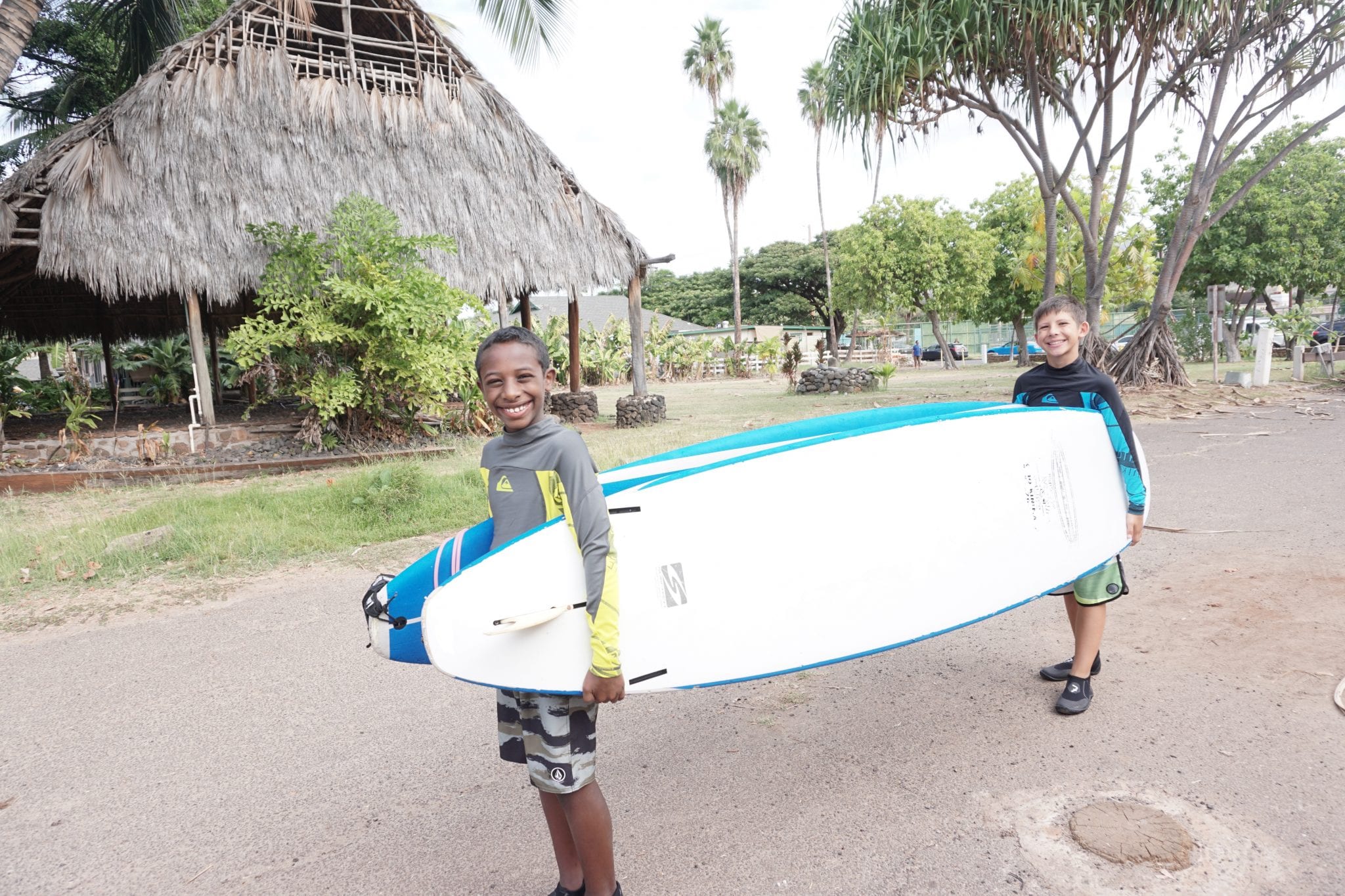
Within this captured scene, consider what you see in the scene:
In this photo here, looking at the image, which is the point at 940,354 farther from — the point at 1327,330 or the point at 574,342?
the point at 574,342

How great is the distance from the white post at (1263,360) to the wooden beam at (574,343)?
12093mm

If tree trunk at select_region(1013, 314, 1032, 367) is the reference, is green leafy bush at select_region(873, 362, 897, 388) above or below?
below

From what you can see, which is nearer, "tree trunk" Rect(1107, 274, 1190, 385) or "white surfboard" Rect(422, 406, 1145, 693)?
"white surfboard" Rect(422, 406, 1145, 693)

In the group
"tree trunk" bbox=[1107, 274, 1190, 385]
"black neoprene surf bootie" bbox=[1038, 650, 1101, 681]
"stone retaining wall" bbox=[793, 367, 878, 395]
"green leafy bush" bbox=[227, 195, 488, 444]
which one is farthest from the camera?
"stone retaining wall" bbox=[793, 367, 878, 395]

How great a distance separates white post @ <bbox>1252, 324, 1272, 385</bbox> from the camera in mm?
14133

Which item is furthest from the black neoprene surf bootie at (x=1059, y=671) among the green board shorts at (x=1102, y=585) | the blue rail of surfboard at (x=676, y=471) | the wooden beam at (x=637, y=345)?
the wooden beam at (x=637, y=345)

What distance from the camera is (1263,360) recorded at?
1417 cm

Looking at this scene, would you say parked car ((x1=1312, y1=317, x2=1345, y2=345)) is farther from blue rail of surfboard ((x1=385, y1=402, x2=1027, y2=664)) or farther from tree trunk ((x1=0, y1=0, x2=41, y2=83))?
tree trunk ((x1=0, y1=0, x2=41, y2=83))

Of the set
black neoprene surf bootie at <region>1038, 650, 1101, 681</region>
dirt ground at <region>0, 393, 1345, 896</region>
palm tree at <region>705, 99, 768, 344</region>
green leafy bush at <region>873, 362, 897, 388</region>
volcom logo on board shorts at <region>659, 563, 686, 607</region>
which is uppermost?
palm tree at <region>705, 99, 768, 344</region>

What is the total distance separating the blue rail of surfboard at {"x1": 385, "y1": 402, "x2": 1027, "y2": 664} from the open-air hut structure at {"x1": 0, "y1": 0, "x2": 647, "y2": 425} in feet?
28.1

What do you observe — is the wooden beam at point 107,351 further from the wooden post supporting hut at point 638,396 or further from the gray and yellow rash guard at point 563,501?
the gray and yellow rash guard at point 563,501

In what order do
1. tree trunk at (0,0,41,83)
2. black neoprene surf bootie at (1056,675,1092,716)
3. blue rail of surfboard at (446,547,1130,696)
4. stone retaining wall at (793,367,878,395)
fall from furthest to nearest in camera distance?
stone retaining wall at (793,367,878,395) → tree trunk at (0,0,41,83) → black neoprene surf bootie at (1056,675,1092,716) → blue rail of surfboard at (446,547,1130,696)

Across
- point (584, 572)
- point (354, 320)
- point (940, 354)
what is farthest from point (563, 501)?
point (940, 354)

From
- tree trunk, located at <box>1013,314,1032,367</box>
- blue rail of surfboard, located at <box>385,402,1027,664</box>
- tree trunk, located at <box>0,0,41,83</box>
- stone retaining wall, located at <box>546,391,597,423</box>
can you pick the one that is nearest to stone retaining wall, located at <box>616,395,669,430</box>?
stone retaining wall, located at <box>546,391,597,423</box>
